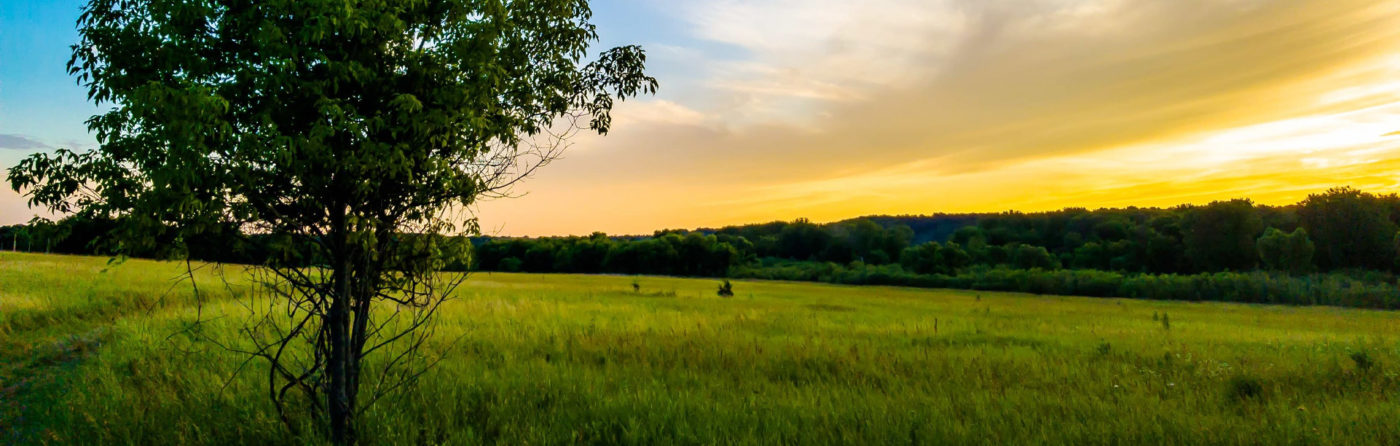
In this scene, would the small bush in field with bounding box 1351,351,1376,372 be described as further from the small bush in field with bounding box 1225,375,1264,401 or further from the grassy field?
the small bush in field with bounding box 1225,375,1264,401

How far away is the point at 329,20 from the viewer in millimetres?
4289

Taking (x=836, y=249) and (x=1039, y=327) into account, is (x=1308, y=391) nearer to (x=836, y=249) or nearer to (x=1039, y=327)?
(x=1039, y=327)

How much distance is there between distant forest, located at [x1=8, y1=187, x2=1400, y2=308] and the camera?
56.8 meters

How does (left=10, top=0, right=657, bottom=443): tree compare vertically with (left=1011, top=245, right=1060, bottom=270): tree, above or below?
above

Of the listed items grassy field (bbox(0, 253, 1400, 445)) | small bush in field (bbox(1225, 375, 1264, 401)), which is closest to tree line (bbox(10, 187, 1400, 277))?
grassy field (bbox(0, 253, 1400, 445))

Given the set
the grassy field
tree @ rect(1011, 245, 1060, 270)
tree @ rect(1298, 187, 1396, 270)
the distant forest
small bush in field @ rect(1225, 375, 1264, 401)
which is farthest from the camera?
tree @ rect(1011, 245, 1060, 270)

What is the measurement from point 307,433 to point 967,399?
23.9 ft

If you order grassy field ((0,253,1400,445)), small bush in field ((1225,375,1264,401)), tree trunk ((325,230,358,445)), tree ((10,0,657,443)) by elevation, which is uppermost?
tree ((10,0,657,443))

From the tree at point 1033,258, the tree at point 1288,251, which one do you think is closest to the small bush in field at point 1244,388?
the tree at point 1288,251

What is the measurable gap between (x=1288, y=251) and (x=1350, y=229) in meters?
15.2

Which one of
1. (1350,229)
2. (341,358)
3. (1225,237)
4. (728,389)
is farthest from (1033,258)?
(341,358)

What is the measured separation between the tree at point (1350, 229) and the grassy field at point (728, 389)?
3714 inches

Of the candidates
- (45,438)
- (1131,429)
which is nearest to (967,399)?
(1131,429)

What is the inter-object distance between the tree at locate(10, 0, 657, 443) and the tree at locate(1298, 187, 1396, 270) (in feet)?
368
